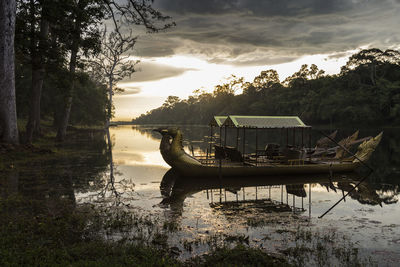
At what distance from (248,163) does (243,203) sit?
6726 millimetres

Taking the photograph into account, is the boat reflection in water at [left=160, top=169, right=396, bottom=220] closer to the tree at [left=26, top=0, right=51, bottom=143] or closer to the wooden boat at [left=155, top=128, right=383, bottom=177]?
the wooden boat at [left=155, top=128, right=383, bottom=177]

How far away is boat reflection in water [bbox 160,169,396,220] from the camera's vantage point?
40.5ft

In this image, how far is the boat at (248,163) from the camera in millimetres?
17391

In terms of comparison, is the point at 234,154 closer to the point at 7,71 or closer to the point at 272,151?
the point at 272,151

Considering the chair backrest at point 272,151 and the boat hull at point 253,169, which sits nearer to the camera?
the boat hull at point 253,169

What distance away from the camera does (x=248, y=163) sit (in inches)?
754

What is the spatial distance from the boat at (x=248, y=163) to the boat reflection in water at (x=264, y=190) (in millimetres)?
388

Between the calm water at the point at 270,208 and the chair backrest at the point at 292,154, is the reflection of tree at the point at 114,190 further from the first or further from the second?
the chair backrest at the point at 292,154

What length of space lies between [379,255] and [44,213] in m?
9.47

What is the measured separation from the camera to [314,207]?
12320 millimetres

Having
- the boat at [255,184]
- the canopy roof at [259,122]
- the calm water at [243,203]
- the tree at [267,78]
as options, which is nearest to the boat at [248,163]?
the canopy roof at [259,122]

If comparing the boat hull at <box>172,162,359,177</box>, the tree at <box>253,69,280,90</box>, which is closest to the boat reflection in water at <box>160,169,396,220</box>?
the boat hull at <box>172,162,359,177</box>

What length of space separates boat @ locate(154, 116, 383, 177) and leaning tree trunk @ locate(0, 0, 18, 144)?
29.1 feet

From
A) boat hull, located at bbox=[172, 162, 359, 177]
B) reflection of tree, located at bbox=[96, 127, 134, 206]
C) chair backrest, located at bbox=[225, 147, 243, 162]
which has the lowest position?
reflection of tree, located at bbox=[96, 127, 134, 206]
